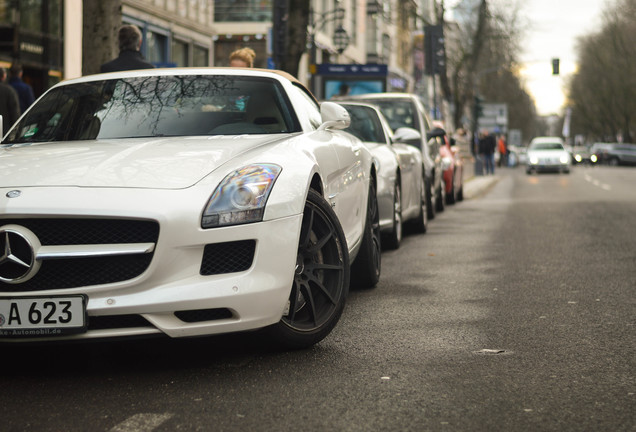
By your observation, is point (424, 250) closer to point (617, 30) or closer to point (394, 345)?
point (394, 345)

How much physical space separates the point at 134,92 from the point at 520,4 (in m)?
48.4

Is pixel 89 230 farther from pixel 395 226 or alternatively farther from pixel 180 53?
pixel 180 53

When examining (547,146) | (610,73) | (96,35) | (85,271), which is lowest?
(85,271)

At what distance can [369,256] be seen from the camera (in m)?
7.46

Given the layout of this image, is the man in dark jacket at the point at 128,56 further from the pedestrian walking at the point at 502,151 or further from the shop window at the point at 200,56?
the pedestrian walking at the point at 502,151

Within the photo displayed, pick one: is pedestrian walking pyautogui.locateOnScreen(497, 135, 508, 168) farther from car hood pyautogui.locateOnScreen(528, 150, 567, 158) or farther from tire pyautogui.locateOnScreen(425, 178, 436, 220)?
tire pyautogui.locateOnScreen(425, 178, 436, 220)

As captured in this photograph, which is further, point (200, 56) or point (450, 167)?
point (200, 56)

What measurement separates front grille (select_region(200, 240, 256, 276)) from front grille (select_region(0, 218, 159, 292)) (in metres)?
0.24

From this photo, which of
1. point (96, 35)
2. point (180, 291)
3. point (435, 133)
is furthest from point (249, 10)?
point (180, 291)

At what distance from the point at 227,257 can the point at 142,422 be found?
92 centimetres

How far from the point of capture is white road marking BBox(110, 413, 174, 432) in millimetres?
3867

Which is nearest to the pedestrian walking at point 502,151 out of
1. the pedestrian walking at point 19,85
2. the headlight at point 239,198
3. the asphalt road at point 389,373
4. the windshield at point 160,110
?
the pedestrian walking at point 19,85

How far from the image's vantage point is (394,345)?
17.9ft

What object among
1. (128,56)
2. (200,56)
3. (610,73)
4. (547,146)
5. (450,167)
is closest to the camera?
(128,56)
